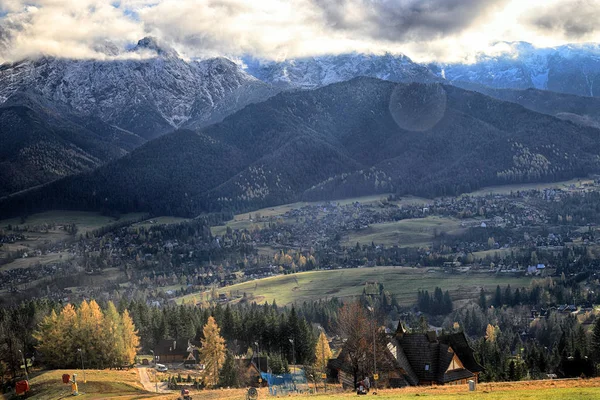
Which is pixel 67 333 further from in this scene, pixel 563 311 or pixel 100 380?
pixel 563 311

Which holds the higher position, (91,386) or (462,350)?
(462,350)

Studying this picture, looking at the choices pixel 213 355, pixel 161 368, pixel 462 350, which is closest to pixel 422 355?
pixel 462 350

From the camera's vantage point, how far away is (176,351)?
130250mm

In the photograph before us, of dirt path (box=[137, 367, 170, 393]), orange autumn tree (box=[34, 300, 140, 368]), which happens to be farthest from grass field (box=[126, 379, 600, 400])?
orange autumn tree (box=[34, 300, 140, 368])

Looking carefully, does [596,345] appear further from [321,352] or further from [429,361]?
[429,361]

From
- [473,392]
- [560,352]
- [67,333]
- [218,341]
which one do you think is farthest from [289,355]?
[473,392]

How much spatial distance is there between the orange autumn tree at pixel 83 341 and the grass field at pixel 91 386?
1051 cm

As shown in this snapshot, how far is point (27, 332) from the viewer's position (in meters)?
128

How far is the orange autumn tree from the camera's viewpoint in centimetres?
10831

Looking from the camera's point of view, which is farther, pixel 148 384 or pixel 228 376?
pixel 148 384

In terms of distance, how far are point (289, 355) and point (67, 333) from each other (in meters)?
37.6

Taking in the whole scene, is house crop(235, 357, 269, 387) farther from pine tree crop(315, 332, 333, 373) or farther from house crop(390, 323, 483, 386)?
house crop(390, 323, 483, 386)

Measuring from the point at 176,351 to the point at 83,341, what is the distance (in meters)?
24.6

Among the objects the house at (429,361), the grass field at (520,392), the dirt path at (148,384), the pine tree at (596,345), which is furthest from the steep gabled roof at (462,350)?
the pine tree at (596,345)
